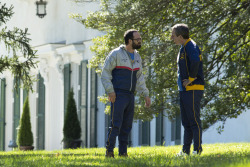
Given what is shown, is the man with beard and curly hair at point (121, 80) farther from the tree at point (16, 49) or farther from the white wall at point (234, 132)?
the white wall at point (234, 132)

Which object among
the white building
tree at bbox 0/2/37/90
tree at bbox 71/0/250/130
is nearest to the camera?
tree at bbox 71/0/250/130

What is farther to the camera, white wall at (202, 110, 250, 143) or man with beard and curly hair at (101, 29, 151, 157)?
white wall at (202, 110, 250, 143)

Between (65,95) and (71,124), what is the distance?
367cm

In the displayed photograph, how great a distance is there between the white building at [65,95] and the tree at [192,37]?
21.9 feet

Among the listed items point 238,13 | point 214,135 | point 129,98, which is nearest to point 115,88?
point 129,98

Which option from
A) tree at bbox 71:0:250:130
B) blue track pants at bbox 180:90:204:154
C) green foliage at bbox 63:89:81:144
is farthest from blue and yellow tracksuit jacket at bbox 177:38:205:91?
green foliage at bbox 63:89:81:144

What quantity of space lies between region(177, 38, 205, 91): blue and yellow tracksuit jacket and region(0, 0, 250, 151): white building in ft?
43.7

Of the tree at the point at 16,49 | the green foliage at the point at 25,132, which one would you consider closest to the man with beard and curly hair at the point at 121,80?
the tree at the point at 16,49

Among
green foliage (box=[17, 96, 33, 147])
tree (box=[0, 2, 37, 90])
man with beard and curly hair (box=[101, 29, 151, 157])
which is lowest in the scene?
green foliage (box=[17, 96, 33, 147])

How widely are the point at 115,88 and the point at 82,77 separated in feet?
63.5

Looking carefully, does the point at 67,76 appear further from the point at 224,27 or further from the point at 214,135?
the point at 224,27

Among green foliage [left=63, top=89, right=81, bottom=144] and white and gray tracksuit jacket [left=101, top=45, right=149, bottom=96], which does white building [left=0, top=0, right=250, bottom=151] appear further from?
white and gray tracksuit jacket [left=101, top=45, right=149, bottom=96]

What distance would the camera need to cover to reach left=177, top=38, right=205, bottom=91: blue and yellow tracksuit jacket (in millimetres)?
9133

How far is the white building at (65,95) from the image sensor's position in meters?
24.2
